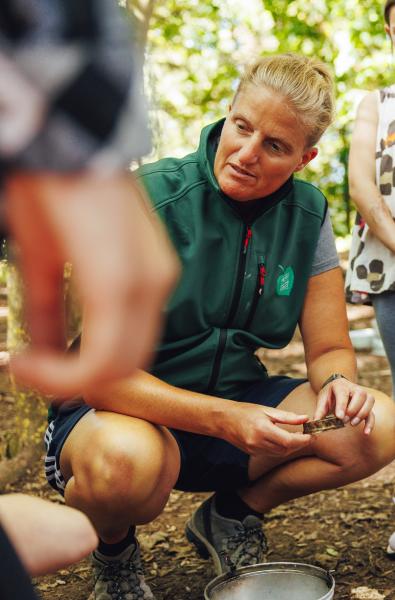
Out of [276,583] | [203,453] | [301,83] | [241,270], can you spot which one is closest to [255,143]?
[301,83]

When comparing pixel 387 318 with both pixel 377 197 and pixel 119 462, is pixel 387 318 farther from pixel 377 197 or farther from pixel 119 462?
pixel 119 462

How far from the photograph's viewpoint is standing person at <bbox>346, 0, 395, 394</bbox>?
2.55 m

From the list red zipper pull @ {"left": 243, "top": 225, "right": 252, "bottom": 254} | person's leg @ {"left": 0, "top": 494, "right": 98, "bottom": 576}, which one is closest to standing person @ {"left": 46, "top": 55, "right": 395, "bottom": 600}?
red zipper pull @ {"left": 243, "top": 225, "right": 252, "bottom": 254}

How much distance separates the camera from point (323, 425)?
2.04m

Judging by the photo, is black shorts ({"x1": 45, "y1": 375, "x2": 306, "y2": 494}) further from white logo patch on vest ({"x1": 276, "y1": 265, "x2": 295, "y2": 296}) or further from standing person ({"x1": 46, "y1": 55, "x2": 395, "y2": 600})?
white logo patch on vest ({"x1": 276, "y1": 265, "x2": 295, "y2": 296})

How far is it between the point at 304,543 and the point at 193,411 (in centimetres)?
84

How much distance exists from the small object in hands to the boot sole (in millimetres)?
550

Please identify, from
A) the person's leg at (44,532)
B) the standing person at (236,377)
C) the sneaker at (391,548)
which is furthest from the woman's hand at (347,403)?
the person's leg at (44,532)

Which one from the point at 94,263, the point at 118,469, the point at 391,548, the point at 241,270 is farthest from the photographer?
the point at 391,548

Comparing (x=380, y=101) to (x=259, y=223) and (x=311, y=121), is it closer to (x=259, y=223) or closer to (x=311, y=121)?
(x=311, y=121)

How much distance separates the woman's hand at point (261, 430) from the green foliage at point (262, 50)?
354cm

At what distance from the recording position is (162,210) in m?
2.17

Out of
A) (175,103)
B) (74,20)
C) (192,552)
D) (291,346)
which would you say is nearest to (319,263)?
(192,552)

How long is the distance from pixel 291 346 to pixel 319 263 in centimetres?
361
